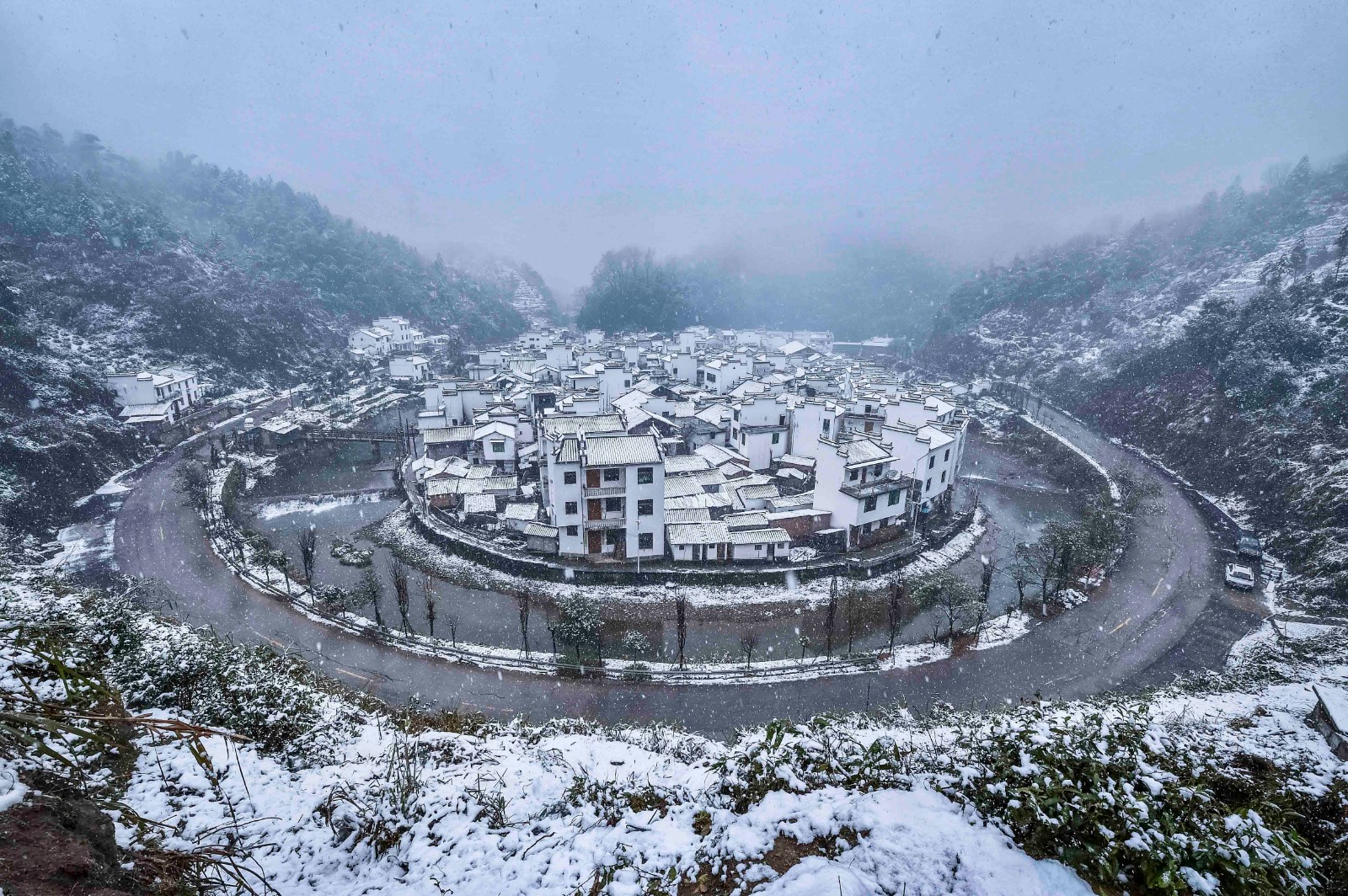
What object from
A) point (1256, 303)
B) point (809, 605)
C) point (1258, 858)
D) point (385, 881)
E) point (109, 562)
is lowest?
point (809, 605)

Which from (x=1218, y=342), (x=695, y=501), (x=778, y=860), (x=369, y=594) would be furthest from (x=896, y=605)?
(x=1218, y=342)

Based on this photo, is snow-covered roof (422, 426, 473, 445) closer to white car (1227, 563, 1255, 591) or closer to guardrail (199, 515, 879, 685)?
guardrail (199, 515, 879, 685)

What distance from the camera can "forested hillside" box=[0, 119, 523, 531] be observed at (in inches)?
1214

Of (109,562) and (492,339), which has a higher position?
(492,339)

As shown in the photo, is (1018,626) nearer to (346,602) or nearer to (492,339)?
(346,602)

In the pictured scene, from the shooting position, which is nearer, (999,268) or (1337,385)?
(1337,385)

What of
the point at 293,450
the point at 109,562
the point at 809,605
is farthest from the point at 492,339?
the point at 809,605

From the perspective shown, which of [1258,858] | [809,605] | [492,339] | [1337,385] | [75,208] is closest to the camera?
[1258,858]

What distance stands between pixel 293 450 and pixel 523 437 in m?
16.7

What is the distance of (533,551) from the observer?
75.8 ft

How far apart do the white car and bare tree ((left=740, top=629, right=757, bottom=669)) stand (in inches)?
758

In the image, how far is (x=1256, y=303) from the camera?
39000mm

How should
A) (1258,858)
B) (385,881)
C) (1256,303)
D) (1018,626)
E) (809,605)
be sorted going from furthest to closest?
(1256,303)
(809,605)
(1018,626)
(385,881)
(1258,858)

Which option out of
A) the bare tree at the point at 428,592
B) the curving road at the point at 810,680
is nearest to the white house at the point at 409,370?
the curving road at the point at 810,680
